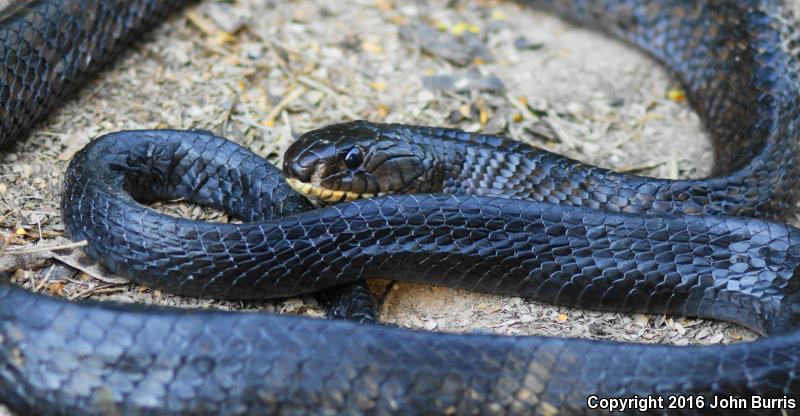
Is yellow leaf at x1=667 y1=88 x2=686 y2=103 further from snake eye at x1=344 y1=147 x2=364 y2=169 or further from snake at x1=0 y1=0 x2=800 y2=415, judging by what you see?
snake eye at x1=344 y1=147 x2=364 y2=169

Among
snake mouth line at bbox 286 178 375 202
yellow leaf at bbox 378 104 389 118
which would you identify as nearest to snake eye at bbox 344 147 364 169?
snake mouth line at bbox 286 178 375 202

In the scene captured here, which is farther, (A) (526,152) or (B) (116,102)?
(B) (116,102)

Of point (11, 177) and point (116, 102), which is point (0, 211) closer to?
point (11, 177)

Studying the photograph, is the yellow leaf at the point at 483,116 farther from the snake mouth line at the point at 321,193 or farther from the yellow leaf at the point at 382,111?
the snake mouth line at the point at 321,193

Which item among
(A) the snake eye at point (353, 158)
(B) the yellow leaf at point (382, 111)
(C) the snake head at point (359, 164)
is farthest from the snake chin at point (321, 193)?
(B) the yellow leaf at point (382, 111)

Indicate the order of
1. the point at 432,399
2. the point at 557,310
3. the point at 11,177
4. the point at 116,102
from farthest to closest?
the point at 116,102 < the point at 11,177 < the point at 557,310 < the point at 432,399

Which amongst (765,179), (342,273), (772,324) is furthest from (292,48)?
(772,324)
